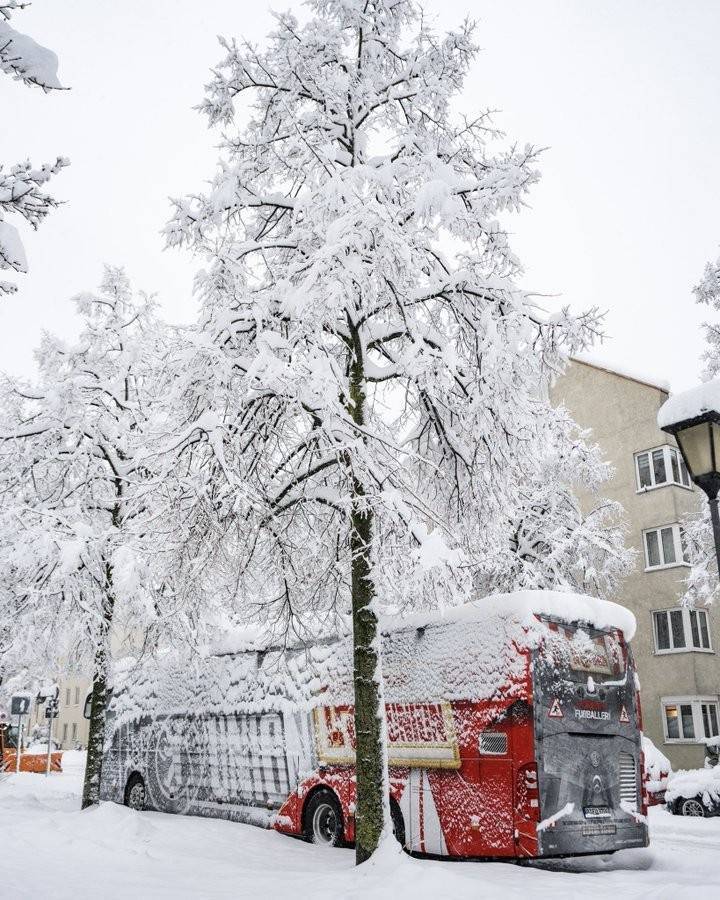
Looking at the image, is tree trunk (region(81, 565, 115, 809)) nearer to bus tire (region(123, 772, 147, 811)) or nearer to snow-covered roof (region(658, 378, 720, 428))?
bus tire (region(123, 772, 147, 811))

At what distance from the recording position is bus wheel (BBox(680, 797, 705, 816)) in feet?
52.0

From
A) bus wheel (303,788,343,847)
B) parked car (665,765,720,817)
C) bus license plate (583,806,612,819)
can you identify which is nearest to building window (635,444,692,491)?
parked car (665,765,720,817)

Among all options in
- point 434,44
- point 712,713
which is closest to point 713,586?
point 712,713

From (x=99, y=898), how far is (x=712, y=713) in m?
24.9

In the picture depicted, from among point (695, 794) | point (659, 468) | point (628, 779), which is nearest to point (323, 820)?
point (628, 779)

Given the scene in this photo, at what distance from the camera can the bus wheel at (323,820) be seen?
10758 millimetres

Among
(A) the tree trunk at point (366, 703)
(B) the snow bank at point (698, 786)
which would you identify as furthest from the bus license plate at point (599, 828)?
(B) the snow bank at point (698, 786)

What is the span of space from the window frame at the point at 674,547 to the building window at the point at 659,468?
4.74ft

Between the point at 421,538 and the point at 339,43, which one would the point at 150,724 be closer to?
the point at 421,538

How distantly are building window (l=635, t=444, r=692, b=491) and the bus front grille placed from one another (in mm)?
21377

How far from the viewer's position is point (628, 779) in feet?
31.7

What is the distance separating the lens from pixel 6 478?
1374 centimetres

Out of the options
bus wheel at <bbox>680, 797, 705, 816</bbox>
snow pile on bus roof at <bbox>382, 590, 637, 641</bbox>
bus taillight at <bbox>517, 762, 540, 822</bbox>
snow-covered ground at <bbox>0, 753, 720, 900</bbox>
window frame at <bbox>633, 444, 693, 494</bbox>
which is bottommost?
bus wheel at <bbox>680, 797, 705, 816</bbox>

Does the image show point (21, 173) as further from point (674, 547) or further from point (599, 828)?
point (674, 547)
